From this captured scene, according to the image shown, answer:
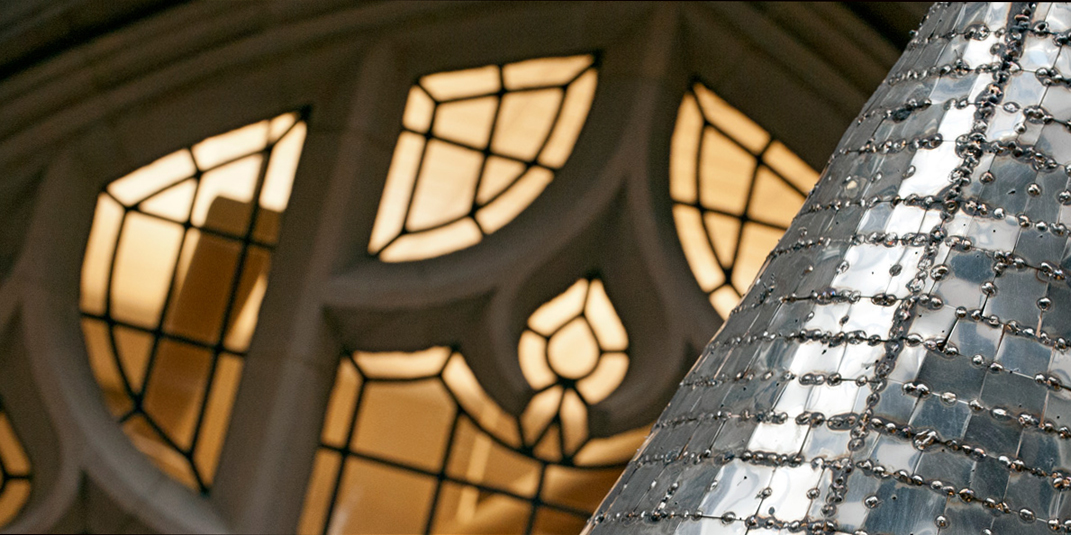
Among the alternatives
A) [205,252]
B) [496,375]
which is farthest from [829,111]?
[205,252]

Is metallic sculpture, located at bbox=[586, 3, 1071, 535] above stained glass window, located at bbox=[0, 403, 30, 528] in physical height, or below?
above

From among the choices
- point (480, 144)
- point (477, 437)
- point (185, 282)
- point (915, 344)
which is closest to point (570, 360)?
point (477, 437)

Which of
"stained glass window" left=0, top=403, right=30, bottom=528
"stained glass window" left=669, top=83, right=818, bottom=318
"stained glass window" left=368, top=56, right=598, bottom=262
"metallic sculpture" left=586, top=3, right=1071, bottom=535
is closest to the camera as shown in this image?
"metallic sculpture" left=586, top=3, right=1071, bottom=535

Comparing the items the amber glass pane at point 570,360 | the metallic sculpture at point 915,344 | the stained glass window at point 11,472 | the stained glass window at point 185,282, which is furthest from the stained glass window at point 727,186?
the metallic sculpture at point 915,344

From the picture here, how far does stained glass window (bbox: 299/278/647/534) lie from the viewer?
466 cm

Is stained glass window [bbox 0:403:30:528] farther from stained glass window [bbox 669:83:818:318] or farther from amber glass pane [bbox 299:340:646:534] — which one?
stained glass window [bbox 669:83:818:318]

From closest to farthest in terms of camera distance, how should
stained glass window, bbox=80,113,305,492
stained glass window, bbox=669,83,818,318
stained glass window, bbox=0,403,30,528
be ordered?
1. stained glass window, bbox=0,403,30,528
2. stained glass window, bbox=80,113,305,492
3. stained glass window, bbox=669,83,818,318

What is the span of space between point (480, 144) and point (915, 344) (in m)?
3.76

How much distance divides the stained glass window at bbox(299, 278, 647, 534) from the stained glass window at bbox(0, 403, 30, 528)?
3.48ft

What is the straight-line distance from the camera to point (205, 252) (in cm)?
469

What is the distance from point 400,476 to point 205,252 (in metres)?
1.18

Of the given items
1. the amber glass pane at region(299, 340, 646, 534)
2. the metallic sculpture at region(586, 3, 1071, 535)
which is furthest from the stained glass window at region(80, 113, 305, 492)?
the metallic sculpture at region(586, 3, 1071, 535)

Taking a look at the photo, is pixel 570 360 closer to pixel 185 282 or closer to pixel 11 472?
pixel 185 282

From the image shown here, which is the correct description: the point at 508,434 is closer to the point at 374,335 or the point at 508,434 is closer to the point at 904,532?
the point at 374,335
